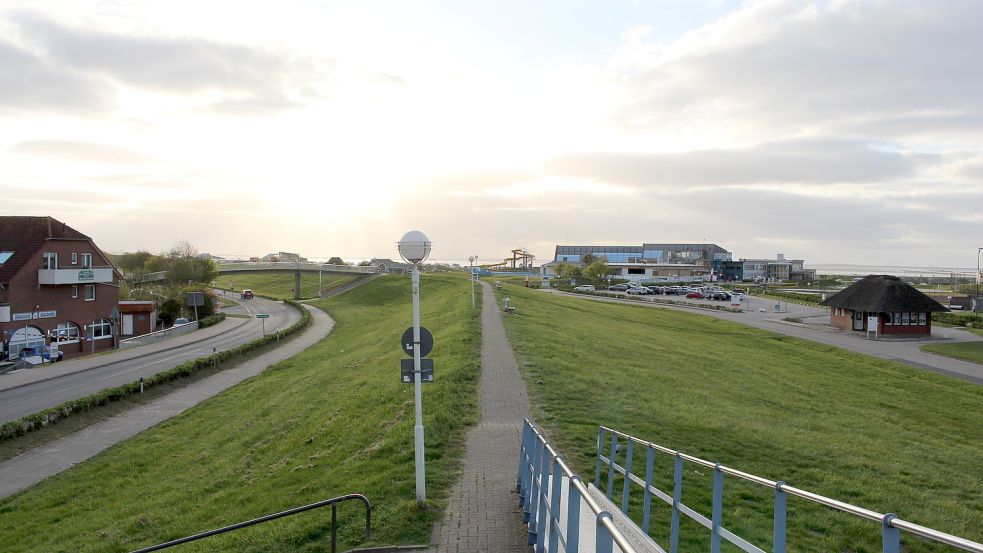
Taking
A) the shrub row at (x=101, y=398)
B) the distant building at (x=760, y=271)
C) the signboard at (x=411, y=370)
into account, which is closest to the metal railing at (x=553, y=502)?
the signboard at (x=411, y=370)

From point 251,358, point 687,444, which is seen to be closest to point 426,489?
point 687,444

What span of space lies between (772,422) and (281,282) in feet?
405

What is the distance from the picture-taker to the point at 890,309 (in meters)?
52.8

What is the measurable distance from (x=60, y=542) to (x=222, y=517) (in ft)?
13.0

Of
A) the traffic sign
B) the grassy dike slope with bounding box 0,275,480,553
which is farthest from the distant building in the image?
the traffic sign

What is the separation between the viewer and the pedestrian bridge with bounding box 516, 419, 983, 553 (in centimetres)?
392

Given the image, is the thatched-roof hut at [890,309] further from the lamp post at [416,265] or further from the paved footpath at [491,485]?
the lamp post at [416,265]

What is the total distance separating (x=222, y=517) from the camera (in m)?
12.1

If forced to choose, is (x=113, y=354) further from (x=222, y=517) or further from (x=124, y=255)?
(x=124, y=255)

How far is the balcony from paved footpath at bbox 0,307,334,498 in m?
16.8

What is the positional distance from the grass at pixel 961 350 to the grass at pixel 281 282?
78582mm

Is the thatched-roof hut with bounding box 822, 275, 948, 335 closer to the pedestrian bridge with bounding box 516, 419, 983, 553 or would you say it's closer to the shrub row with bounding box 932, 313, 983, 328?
the shrub row with bounding box 932, 313, 983, 328

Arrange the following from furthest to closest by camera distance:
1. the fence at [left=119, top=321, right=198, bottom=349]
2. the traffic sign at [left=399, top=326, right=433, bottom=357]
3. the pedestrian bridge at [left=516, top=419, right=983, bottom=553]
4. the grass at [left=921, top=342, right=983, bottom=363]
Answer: the fence at [left=119, top=321, right=198, bottom=349] < the grass at [left=921, top=342, right=983, bottom=363] < the traffic sign at [left=399, top=326, right=433, bottom=357] < the pedestrian bridge at [left=516, top=419, right=983, bottom=553]

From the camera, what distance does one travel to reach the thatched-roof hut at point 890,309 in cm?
A: 5306
